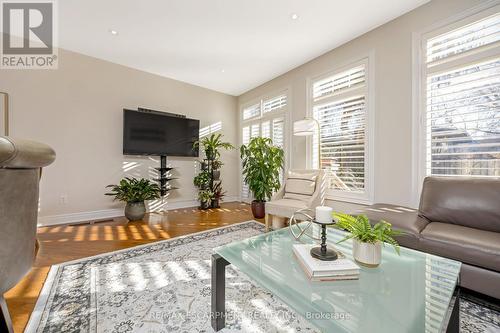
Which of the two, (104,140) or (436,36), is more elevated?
(436,36)

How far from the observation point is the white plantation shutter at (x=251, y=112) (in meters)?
4.81

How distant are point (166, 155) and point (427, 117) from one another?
4.02 m

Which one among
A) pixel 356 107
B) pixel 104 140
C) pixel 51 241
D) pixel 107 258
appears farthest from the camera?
pixel 104 140

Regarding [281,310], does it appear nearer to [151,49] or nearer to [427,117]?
[427,117]

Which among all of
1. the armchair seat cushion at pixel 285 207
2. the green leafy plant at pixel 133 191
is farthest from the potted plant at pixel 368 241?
the green leafy plant at pixel 133 191

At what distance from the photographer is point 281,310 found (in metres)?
1.39

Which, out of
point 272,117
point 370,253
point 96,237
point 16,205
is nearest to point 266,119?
point 272,117

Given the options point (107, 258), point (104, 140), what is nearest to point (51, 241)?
point (107, 258)

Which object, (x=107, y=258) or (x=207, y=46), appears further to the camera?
(x=207, y=46)

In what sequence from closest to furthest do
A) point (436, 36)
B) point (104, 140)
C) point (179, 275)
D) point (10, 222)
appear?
point (10, 222), point (179, 275), point (436, 36), point (104, 140)

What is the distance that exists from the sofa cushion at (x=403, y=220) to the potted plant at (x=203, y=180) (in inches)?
123

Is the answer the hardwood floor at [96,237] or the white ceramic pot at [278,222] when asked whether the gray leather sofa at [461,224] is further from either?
the hardwood floor at [96,237]

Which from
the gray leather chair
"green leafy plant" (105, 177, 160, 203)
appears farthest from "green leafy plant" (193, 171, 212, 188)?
the gray leather chair

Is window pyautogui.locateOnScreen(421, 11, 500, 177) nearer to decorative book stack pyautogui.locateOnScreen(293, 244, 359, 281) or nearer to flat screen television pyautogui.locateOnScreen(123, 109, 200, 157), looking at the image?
decorative book stack pyautogui.locateOnScreen(293, 244, 359, 281)
